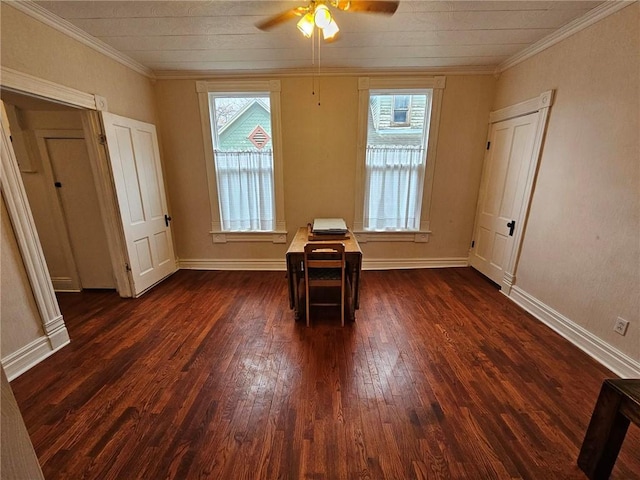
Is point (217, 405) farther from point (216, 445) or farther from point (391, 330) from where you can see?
point (391, 330)

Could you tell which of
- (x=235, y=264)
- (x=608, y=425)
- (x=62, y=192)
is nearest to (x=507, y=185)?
(x=608, y=425)

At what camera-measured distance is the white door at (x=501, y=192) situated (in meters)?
2.89

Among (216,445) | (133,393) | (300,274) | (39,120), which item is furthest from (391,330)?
(39,120)

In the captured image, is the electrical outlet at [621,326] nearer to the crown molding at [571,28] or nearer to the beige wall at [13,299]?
the crown molding at [571,28]

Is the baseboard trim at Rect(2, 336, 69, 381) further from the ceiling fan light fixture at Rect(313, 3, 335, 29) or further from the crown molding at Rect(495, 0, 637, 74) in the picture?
the crown molding at Rect(495, 0, 637, 74)

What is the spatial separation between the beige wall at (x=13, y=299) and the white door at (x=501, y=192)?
15.0 ft

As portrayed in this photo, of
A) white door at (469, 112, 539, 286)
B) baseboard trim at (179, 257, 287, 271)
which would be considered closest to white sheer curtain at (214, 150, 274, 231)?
baseboard trim at (179, 257, 287, 271)

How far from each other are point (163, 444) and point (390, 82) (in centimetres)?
408

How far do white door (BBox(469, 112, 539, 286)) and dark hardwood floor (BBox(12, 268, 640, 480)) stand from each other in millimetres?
819

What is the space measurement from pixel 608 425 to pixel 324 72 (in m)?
3.86

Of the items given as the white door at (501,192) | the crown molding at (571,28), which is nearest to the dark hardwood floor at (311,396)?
the white door at (501,192)

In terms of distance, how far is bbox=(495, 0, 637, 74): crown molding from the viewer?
6.34ft

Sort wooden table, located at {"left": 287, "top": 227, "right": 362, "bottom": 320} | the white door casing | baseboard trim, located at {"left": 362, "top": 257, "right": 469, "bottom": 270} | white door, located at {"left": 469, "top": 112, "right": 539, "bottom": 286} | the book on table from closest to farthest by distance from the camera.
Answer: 1. wooden table, located at {"left": 287, "top": 227, "right": 362, "bottom": 320}
2. the white door casing
3. white door, located at {"left": 469, "top": 112, "right": 539, "bottom": 286}
4. the book on table
5. baseboard trim, located at {"left": 362, "top": 257, "right": 469, "bottom": 270}

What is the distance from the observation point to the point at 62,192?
2.99 m
